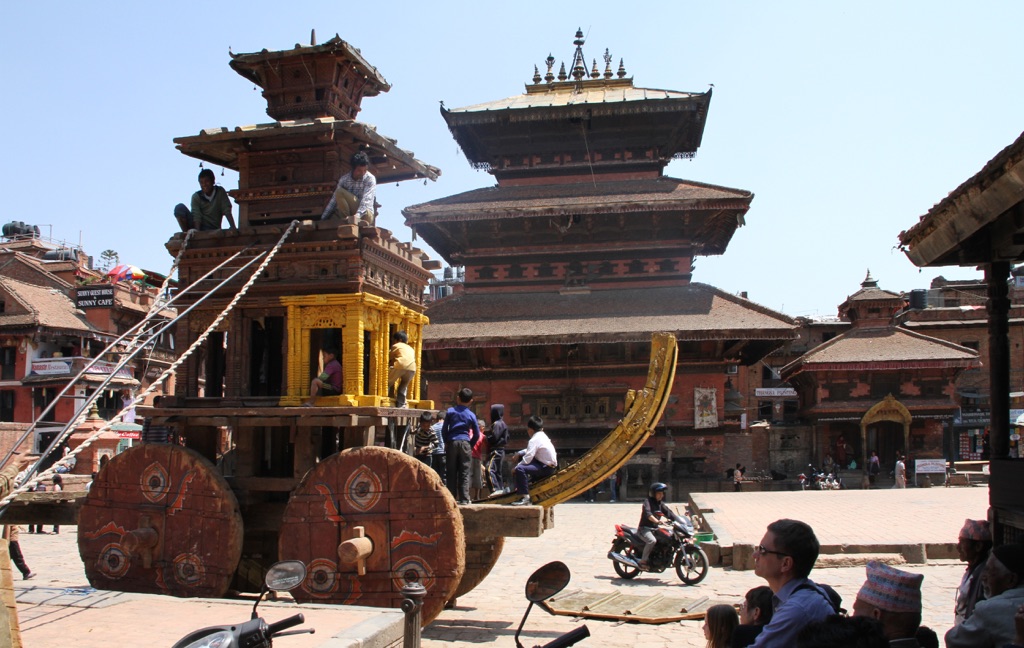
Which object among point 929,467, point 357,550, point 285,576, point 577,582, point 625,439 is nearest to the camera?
point 285,576

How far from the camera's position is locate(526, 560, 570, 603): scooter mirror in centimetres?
560

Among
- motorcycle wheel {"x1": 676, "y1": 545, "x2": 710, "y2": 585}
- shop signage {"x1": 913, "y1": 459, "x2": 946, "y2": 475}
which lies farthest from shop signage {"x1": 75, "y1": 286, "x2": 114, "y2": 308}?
motorcycle wheel {"x1": 676, "y1": 545, "x2": 710, "y2": 585}

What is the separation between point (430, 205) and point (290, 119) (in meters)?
19.7

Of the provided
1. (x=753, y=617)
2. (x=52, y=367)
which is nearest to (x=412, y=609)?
(x=753, y=617)

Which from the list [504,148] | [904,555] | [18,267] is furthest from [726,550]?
[18,267]

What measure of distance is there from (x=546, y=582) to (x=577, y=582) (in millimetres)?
7261

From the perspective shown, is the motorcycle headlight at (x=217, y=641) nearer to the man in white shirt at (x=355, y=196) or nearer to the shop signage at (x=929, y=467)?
the man in white shirt at (x=355, y=196)

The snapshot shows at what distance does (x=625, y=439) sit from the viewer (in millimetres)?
10297

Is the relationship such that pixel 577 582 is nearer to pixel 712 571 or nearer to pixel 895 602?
pixel 712 571

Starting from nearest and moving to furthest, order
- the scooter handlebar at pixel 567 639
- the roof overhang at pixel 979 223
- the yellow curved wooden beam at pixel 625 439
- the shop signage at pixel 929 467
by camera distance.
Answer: the scooter handlebar at pixel 567 639 → the roof overhang at pixel 979 223 → the yellow curved wooden beam at pixel 625 439 → the shop signage at pixel 929 467

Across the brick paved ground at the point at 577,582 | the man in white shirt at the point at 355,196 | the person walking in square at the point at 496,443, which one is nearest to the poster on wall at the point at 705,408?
the brick paved ground at the point at 577,582

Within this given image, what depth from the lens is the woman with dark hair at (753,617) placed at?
4.41 metres

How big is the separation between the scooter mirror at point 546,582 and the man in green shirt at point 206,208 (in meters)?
5.38

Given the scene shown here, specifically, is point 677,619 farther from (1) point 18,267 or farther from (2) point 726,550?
(1) point 18,267
